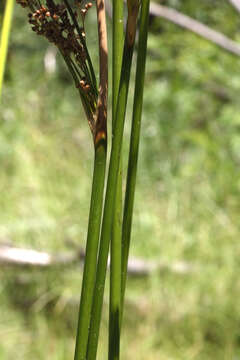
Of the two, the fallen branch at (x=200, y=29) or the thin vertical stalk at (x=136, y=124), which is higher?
the fallen branch at (x=200, y=29)

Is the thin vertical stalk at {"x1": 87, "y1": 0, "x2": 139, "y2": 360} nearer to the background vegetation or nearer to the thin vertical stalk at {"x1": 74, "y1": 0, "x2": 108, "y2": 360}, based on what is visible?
the thin vertical stalk at {"x1": 74, "y1": 0, "x2": 108, "y2": 360}

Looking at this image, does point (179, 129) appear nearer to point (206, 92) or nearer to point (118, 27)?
point (206, 92)

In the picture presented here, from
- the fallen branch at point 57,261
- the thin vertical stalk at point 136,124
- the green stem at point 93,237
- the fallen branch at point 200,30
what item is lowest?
the green stem at point 93,237

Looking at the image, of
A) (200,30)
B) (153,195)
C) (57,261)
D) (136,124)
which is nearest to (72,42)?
(136,124)

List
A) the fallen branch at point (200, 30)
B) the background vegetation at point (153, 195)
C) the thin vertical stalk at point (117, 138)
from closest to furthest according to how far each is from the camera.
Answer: the thin vertical stalk at point (117, 138) → the fallen branch at point (200, 30) → the background vegetation at point (153, 195)

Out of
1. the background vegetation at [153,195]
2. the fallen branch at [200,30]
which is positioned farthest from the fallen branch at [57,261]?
the fallen branch at [200,30]

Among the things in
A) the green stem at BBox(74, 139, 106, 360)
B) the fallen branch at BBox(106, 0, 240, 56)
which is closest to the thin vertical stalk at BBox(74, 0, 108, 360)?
the green stem at BBox(74, 139, 106, 360)

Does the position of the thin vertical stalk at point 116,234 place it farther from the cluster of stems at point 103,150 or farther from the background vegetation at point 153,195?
the background vegetation at point 153,195

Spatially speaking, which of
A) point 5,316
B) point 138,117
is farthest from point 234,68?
point 138,117
